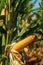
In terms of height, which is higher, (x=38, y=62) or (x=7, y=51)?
(x=7, y=51)

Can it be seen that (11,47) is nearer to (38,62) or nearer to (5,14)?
(5,14)

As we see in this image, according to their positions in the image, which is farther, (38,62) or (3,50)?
(38,62)

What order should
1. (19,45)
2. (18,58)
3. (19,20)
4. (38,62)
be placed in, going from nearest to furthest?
(19,45), (18,58), (19,20), (38,62)

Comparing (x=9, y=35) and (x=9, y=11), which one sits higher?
(x=9, y=11)

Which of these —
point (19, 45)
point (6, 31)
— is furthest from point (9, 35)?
point (19, 45)

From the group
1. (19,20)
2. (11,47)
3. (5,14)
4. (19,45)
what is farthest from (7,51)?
(19,20)

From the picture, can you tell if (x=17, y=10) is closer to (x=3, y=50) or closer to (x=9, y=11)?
(x=9, y=11)

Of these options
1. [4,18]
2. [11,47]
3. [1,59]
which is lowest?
[1,59]

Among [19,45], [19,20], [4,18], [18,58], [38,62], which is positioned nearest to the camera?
[19,45]

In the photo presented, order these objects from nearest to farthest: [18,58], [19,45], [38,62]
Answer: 1. [19,45]
2. [18,58]
3. [38,62]
